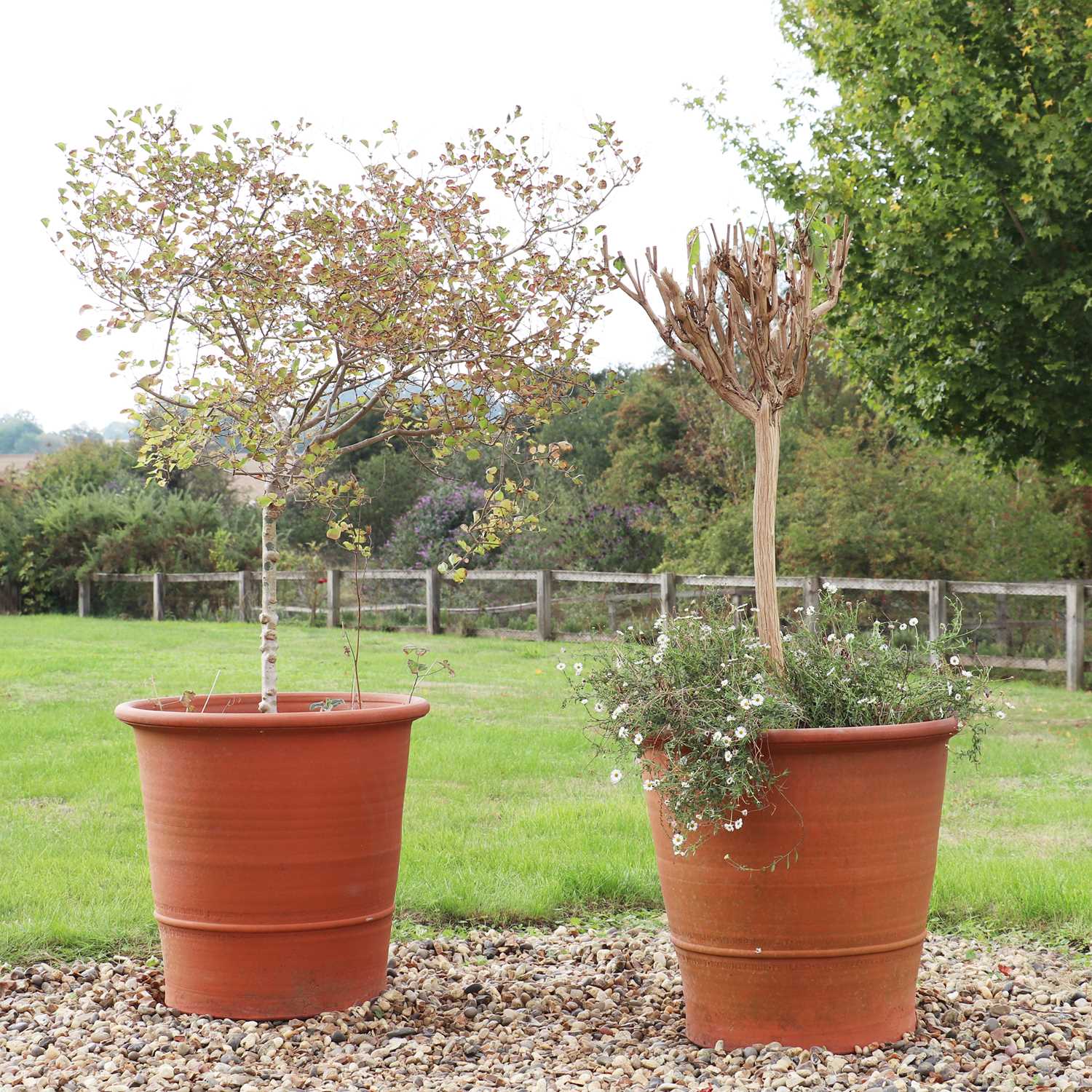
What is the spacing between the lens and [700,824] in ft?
10.7

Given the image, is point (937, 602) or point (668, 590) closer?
point (937, 602)

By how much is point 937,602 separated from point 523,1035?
10.3 m

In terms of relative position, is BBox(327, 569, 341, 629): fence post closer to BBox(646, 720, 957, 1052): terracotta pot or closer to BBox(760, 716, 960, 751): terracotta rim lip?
BBox(646, 720, 957, 1052): terracotta pot

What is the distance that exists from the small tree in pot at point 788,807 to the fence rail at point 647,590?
367cm

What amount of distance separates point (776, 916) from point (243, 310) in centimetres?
254

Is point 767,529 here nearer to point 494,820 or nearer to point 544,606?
point 494,820

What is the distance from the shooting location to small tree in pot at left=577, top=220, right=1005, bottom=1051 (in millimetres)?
3217

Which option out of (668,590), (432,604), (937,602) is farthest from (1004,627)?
(432,604)

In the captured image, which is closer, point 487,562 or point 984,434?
point 984,434

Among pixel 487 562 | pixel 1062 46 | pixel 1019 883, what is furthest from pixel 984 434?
pixel 487 562

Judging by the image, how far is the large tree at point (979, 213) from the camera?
29.0ft

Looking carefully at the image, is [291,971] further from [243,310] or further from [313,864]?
[243,310]

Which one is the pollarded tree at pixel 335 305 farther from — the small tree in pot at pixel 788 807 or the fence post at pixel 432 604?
the fence post at pixel 432 604

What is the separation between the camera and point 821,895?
10.6 feet
